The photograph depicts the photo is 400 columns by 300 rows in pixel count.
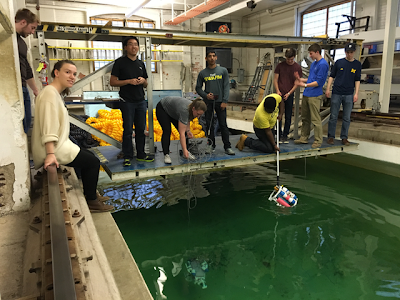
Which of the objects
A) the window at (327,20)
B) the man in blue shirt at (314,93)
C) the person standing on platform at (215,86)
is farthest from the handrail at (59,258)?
the window at (327,20)

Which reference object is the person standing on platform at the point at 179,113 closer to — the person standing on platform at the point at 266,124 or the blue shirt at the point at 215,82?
the blue shirt at the point at 215,82

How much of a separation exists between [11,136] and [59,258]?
4.87ft

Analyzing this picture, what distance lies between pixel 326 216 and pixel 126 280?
3.49 metres

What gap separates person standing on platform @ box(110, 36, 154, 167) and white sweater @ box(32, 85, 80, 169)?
1422 millimetres

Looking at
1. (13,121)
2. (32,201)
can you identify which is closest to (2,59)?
(13,121)

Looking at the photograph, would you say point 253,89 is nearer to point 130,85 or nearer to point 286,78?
point 286,78

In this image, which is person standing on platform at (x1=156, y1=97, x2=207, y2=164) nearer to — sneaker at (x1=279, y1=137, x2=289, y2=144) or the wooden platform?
the wooden platform

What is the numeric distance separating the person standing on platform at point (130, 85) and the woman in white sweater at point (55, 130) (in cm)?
126

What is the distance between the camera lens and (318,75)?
17.1 feet

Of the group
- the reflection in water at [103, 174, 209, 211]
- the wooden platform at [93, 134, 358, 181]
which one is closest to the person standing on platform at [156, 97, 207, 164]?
the wooden platform at [93, 134, 358, 181]

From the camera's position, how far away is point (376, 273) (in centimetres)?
322

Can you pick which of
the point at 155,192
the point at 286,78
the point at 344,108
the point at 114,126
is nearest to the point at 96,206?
the point at 155,192

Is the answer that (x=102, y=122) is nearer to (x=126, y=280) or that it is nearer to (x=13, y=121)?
(x=13, y=121)

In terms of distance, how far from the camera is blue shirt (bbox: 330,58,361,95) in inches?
211
